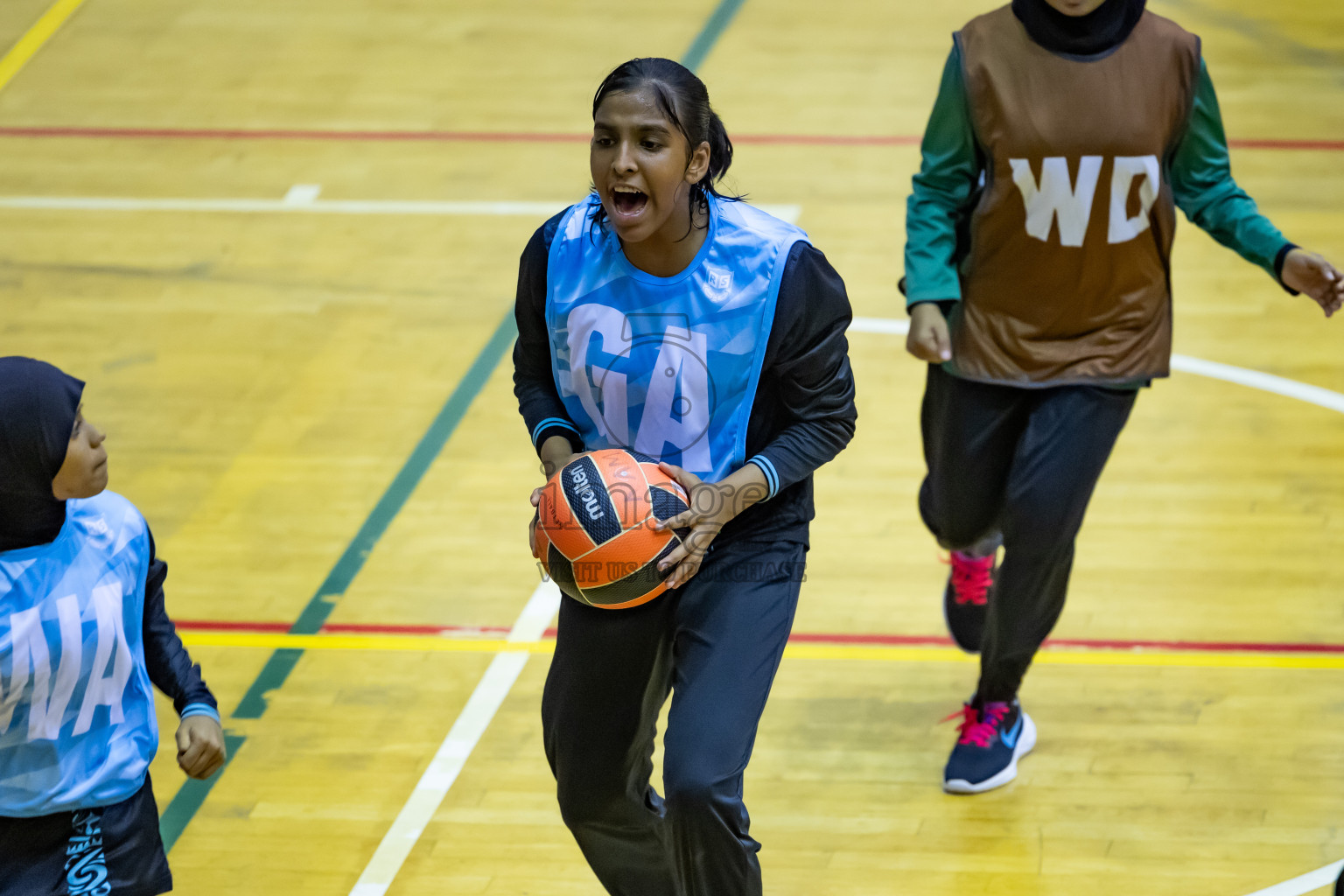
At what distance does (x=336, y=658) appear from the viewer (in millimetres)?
4926

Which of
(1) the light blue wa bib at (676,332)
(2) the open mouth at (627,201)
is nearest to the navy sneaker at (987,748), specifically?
(1) the light blue wa bib at (676,332)

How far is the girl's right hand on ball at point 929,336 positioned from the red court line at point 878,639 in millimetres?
1289

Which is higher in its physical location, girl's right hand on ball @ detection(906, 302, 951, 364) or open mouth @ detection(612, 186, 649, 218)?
open mouth @ detection(612, 186, 649, 218)

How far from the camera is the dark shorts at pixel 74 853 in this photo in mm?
2914

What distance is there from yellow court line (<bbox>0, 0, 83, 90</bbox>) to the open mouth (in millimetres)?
7819

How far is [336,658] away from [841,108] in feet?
17.0

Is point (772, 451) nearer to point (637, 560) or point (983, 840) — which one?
point (637, 560)

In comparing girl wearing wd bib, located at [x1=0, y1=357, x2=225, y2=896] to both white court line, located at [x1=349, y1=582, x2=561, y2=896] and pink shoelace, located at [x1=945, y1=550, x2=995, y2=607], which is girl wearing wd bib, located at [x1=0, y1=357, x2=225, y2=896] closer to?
white court line, located at [x1=349, y1=582, x2=561, y2=896]

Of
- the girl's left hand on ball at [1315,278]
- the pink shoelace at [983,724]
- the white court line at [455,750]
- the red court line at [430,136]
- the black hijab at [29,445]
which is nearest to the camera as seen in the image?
the black hijab at [29,445]

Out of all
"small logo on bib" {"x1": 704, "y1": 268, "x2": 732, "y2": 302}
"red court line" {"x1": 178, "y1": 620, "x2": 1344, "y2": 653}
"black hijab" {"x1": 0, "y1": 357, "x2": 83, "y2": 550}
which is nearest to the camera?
"black hijab" {"x1": 0, "y1": 357, "x2": 83, "y2": 550}

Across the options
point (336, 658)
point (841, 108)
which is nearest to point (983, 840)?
point (336, 658)

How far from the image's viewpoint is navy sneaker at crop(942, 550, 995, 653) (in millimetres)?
4691

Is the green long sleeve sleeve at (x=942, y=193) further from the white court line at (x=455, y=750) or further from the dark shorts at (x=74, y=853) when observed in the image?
the dark shorts at (x=74, y=853)

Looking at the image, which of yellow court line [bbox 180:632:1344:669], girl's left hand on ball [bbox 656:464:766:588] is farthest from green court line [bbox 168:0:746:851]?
girl's left hand on ball [bbox 656:464:766:588]
